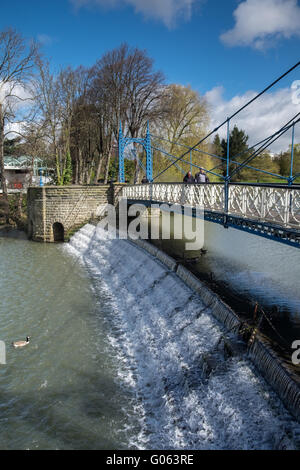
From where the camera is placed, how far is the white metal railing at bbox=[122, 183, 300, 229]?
7512 millimetres

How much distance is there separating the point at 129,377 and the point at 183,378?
1206 mm

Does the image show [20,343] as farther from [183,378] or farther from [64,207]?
[64,207]

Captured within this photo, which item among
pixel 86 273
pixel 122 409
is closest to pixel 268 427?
pixel 122 409

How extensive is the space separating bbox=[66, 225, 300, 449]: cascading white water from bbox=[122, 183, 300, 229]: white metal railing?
2.46 metres

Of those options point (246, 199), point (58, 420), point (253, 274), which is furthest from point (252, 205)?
point (58, 420)

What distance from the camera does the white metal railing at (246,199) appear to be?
296 inches

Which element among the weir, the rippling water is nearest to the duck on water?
the rippling water

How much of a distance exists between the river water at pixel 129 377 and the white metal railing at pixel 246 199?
2.47 meters

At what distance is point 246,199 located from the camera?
9.30 meters

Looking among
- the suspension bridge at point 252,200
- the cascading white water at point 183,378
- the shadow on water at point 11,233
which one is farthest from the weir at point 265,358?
the shadow on water at point 11,233

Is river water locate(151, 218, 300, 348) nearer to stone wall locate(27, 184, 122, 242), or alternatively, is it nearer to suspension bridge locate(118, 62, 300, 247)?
suspension bridge locate(118, 62, 300, 247)

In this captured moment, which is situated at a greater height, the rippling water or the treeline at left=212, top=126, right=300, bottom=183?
the treeline at left=212, top=126, right=300, bottom=183
